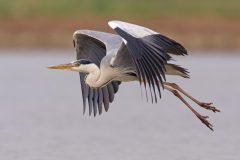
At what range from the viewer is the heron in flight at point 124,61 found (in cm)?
938

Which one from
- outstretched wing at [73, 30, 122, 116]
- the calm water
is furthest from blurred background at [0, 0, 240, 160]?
outstretched wing at [73, 30, 122, 116]

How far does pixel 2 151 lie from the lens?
1073cm

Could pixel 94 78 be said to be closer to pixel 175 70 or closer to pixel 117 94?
pixel 175 70

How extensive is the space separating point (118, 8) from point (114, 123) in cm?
1538

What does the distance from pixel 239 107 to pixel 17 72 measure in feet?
23.4

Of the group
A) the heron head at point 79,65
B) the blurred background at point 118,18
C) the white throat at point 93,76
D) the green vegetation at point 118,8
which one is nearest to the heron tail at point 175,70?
the white throat at point 93,76

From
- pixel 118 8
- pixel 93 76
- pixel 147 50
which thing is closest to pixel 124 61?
pixel 93 76

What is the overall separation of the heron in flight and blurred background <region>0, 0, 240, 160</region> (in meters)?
0.74

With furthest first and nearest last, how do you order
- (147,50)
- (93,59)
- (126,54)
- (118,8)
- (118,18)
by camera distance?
1. (118,8)
2. (118,18)
3. (93,59)
4. (126,54)
5. (147,50)

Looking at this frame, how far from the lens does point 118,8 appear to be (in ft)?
94.4

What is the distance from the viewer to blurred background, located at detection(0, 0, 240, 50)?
25.8 m

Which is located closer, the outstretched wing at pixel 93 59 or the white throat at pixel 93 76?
the white throat at pixel 93 76

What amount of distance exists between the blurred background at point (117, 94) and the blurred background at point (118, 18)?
31 mm

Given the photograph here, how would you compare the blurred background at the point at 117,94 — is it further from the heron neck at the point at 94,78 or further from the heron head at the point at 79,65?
the heron head at the point at 79,65
